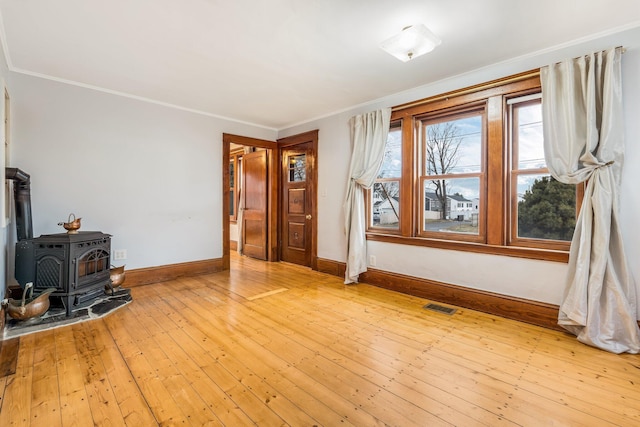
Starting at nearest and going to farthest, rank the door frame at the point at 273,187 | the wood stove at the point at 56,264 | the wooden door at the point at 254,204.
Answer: the wood stove at the point at 56,264 → the door frame at the point at 273,187 → the wooden door at the point at 254,204

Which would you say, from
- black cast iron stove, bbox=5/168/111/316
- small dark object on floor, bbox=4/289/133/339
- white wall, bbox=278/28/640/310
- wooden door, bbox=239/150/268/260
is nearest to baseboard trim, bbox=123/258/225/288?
small dark object on floor, bbox=4/289/133/339

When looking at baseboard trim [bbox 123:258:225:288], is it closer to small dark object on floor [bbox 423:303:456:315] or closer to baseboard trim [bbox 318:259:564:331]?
baseboard trim [bbox 318:259:564:331]

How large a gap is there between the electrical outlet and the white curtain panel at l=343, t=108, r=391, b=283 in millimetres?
2996

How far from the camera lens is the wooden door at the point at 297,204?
16.9ft

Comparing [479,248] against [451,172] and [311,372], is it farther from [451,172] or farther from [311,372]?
[311,372]

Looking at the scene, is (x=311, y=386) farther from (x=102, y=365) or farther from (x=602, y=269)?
(x=602, y=269)

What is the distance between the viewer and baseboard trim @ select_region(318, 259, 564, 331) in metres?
2.74

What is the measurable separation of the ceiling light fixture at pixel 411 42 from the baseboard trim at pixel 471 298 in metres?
2.46

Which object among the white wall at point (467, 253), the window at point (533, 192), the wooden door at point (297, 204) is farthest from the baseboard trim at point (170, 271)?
the window at point (533, 192)

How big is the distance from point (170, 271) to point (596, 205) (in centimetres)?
488

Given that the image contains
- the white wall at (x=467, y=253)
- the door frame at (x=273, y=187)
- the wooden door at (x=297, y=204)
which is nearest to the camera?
the white wall at (x=467, y=253)

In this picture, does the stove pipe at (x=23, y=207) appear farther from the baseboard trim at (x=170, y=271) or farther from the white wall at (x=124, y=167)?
the baseboard trim at (x=170, y=271)

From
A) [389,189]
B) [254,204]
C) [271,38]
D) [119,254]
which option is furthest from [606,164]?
[119,254]

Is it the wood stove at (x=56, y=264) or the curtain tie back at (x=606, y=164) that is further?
the wood stove at (x=56, y=264)
